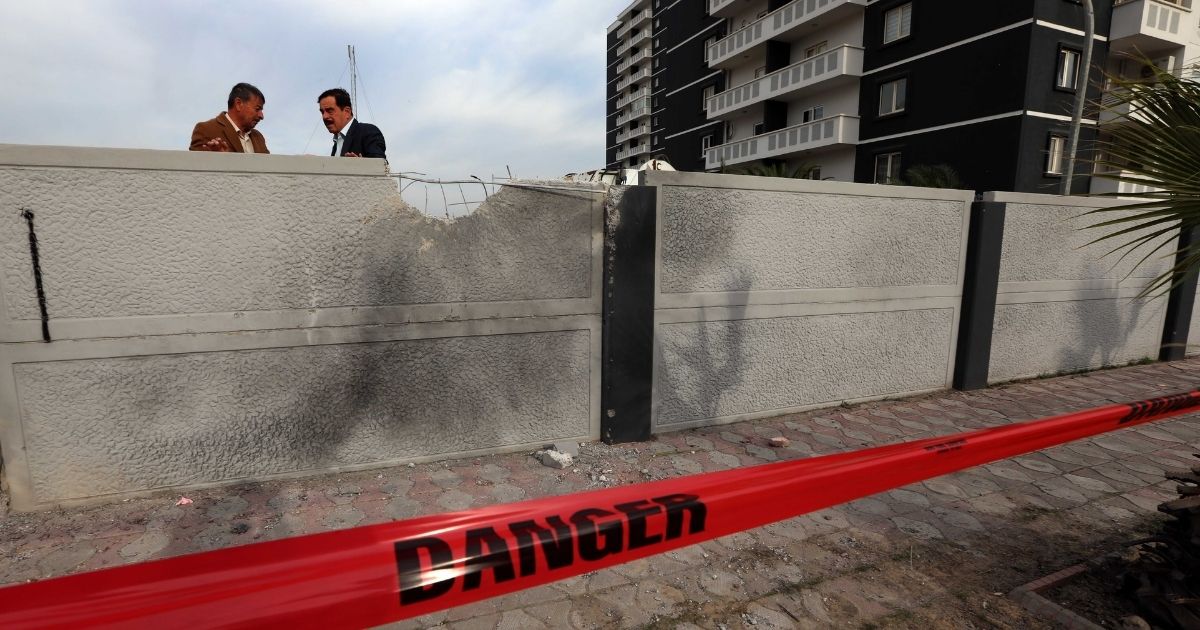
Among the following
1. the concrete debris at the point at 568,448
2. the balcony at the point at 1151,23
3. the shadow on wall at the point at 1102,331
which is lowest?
the concrete debris at the point at 568,448

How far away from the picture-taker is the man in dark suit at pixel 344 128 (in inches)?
144

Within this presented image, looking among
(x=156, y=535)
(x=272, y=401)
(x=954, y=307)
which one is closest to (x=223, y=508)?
(x=156, y=535)

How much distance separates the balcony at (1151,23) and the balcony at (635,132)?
33671 millimetres

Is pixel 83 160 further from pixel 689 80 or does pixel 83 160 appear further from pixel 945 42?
pixel 689 80

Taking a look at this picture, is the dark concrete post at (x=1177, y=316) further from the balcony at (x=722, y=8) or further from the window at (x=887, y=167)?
the balcony at (x=722, y=8)

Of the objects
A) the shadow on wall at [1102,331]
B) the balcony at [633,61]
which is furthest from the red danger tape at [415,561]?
the balcony at [633,61]

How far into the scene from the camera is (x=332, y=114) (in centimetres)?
377

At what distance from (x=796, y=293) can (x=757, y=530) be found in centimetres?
232

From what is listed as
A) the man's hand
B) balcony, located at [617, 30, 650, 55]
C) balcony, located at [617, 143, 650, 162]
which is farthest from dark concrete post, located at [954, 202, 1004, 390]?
balcony, located at [617, 30, 650, 55]

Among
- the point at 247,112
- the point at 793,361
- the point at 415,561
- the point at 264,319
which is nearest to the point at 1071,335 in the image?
the point at 793,361

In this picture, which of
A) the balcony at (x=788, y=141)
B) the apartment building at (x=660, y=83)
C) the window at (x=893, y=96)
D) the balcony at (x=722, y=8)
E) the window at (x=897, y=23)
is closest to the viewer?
the window at (x=897, y=23)

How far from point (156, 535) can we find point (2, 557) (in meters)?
0.61

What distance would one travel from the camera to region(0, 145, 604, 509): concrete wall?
2.93 metres

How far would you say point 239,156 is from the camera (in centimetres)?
310
